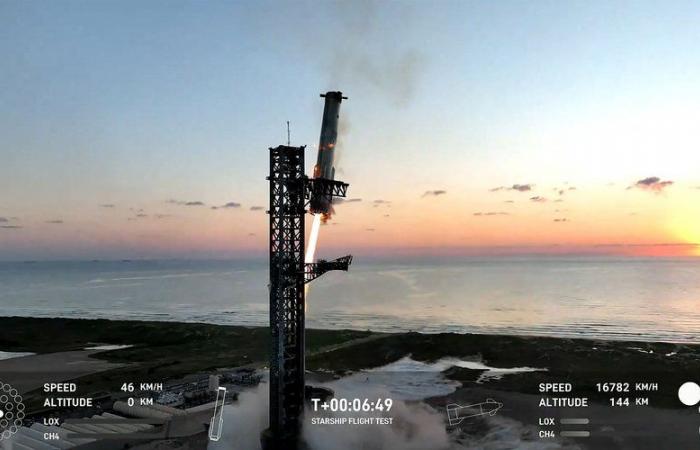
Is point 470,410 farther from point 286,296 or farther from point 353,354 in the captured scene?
point 353,354

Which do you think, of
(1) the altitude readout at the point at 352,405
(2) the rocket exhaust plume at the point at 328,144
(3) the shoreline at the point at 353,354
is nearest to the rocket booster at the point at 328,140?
(2) the rocket exhaust plume at the point at 328,144

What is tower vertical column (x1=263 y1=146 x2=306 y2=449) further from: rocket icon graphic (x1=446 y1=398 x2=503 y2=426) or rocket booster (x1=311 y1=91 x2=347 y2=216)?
rocket icon graphic (x1=446 y1=398 x2=503 y2=426)

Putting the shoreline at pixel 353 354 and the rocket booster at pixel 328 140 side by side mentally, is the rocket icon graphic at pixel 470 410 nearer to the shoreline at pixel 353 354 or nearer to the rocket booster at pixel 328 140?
the shoreline at pixel 353 354

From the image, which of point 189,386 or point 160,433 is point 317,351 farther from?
point 160,433

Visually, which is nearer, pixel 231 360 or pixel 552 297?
pixel 231 360

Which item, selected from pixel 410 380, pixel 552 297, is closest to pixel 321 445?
pixel 410 380
